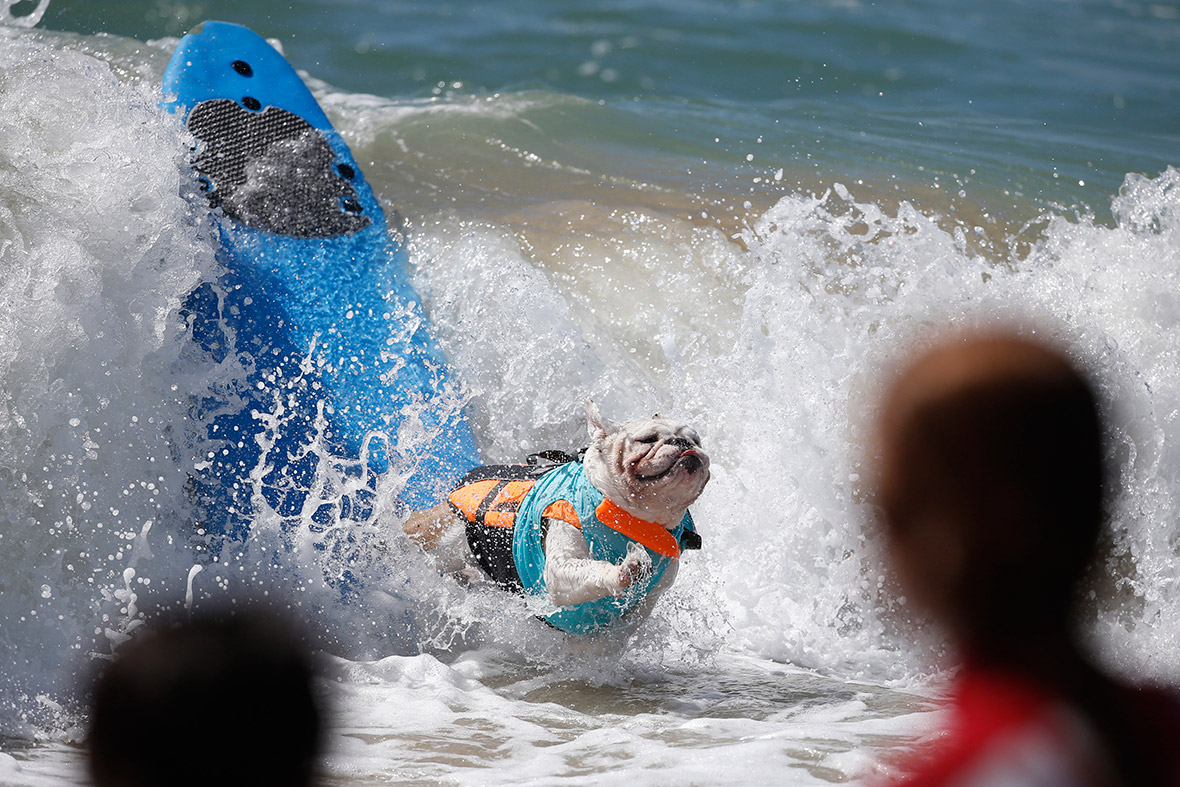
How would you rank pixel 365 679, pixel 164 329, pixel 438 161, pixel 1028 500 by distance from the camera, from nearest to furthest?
pixel 1028 500 → pixel 365 679 → pixel 164 329 → pixel 438 161

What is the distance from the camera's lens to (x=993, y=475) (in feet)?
2.73

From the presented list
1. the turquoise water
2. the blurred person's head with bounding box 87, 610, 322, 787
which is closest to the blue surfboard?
the turquoise water

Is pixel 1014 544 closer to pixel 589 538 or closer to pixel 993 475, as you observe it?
pixel 993 475

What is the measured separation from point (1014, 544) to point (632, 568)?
2021 mm

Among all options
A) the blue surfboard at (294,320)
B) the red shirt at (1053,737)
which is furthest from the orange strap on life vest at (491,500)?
the red shirt at (1053,737)

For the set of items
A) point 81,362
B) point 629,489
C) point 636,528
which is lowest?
point 636,528

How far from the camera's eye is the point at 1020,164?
7695mm

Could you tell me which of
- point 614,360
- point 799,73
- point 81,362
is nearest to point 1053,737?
point 81,362

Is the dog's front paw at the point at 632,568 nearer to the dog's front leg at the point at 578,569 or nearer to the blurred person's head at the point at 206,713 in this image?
the dog's front leg at the point at 578,569

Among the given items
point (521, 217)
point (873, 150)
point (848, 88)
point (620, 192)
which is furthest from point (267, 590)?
point (848, 88)

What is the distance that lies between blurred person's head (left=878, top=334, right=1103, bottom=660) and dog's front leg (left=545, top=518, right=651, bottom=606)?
198cm

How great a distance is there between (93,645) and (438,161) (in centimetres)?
509

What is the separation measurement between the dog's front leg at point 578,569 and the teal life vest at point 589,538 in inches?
1.6

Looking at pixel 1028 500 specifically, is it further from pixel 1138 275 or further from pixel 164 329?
pixel 1138 275
